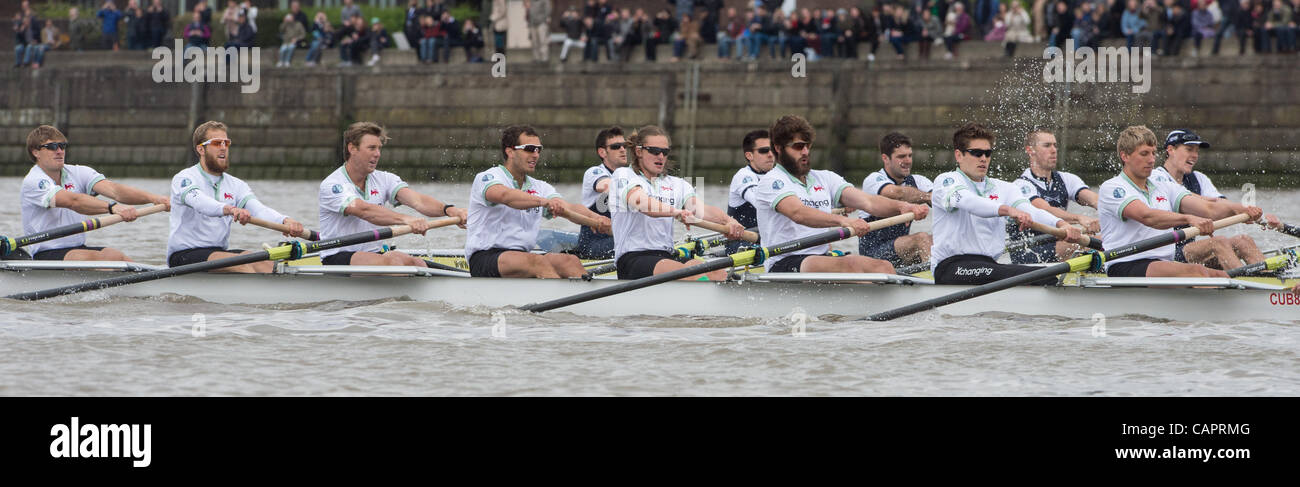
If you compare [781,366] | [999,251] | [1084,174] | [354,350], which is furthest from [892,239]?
[1084,174]

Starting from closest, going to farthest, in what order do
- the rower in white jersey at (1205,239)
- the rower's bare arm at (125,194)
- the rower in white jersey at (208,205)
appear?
the rower in white jersey at (1205,239) < the rower in white jersey at (208,205) < the rower's bare arm at (125,194)

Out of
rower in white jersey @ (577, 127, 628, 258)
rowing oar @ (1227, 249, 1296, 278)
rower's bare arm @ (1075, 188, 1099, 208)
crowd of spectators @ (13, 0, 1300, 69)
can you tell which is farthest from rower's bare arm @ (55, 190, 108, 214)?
crowd of spectators @ (13, 0, 1300, 69)

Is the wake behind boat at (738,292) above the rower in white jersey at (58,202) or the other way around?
the other way around

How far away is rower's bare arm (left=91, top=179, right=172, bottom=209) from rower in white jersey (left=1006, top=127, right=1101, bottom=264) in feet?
18.5

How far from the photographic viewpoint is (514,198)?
993cm

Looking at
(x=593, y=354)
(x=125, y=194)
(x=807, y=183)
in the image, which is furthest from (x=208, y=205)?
(x=807, y=183)

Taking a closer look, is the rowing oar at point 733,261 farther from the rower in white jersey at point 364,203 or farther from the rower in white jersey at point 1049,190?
the rower in white jersey at point 1049,190

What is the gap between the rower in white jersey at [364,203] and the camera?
1052cm

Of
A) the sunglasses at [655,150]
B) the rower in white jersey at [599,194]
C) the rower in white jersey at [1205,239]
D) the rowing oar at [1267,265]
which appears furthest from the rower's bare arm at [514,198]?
the rowing oar at [1267,265]

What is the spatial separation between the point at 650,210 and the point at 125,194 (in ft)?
13.3

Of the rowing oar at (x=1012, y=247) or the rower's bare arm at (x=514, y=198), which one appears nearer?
the rower's bare arm at (x=514, y=198)

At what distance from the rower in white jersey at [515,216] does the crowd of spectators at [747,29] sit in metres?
Result: 14.4
